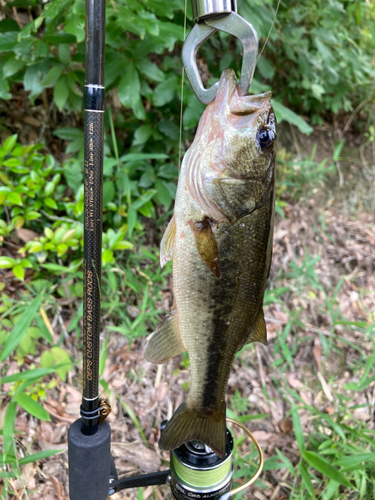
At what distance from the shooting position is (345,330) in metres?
3.18

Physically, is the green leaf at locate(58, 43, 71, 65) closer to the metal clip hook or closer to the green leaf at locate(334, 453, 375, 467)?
the metal clip hook

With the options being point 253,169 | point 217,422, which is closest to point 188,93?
point 253,169

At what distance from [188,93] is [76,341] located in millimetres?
1695

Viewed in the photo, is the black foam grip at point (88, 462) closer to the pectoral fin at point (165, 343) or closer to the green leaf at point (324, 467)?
the pectoral fin at point (165, 343)

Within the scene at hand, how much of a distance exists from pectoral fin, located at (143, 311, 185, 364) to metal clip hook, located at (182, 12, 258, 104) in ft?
2.07

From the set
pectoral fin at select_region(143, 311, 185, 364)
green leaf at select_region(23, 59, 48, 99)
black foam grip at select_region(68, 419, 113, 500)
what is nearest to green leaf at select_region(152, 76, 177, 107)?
green leaf at select_region(23, 59, 48, 99)

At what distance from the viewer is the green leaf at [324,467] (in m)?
1.79

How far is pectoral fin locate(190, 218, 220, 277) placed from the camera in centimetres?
103

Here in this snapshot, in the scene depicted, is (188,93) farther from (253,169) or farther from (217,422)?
(217,422)

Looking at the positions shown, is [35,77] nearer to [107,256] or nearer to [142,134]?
[142,134]

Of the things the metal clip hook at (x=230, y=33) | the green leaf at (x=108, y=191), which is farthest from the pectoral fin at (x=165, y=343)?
the green leaf at (x=108, y=191)

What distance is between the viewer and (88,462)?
1.02m

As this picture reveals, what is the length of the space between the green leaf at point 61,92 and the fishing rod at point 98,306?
1336mm

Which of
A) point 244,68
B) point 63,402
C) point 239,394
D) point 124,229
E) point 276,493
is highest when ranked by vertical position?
point 244,68
